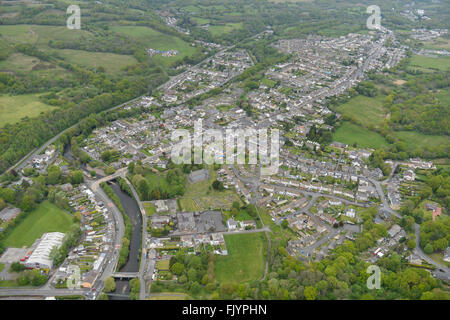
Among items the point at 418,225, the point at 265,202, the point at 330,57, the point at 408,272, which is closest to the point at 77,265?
the point at 265,202

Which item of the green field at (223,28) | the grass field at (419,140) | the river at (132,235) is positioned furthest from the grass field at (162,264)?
the green field at (223,28)

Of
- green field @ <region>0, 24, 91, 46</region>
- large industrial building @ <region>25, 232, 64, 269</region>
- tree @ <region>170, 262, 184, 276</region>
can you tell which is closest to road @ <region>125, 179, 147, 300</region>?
tree @ <region>170, 262, 184, 276</region>

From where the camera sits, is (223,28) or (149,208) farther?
(223,28)

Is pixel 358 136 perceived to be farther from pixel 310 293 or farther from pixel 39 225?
pixel 39 225

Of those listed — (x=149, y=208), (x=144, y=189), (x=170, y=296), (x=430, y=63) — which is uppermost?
(x=430, y=63)

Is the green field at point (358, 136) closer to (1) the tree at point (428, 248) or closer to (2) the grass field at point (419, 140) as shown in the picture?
(2) the grass field at point (419, 140)

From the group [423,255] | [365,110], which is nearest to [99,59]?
[365,110]
